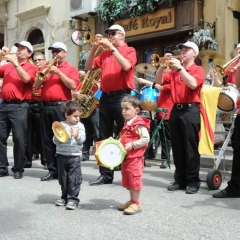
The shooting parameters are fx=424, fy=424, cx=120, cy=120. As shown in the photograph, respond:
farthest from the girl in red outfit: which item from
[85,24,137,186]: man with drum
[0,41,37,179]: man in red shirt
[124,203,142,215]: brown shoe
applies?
[0,41,37,179]: man in red shirt

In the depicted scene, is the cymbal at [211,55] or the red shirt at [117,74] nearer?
the red shirt at [117,74]

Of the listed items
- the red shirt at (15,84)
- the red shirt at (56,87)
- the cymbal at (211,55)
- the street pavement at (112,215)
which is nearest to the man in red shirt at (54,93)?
the red shirt at (56,87)

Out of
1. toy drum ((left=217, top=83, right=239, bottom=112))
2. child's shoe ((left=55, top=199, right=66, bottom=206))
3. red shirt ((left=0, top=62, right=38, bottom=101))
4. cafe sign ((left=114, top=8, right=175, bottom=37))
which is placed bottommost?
child's shoe ((left=55, top=199, right=66, bottom=206))

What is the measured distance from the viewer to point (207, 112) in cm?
529

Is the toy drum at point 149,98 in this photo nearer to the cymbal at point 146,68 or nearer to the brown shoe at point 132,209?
the cymbal at point 146,68

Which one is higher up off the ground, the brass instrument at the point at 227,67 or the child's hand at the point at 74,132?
the brass instrument at the point at 227,67

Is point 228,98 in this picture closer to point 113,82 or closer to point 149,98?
point 113,82

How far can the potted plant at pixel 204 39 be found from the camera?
428 inches

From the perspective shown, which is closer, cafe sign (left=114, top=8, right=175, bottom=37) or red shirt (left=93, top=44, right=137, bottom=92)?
red shirt (left=93, top=44, right=137, bottom=92)

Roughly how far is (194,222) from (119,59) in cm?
226

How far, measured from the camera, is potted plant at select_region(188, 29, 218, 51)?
10883 millimetres

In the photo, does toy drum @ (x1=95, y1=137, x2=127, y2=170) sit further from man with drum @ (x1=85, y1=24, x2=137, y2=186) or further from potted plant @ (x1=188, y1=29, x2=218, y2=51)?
potted plant @ (x1=188, y1=29, x2=218, y2=51)

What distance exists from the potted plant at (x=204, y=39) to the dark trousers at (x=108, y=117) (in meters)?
5.89

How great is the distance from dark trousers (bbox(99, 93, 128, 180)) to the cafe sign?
6822mm
